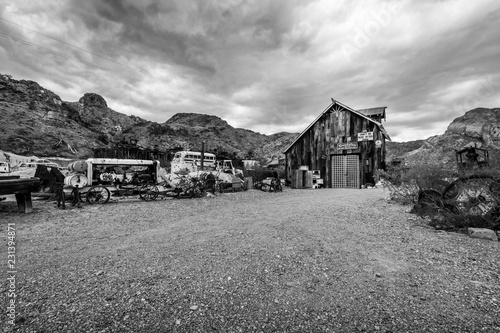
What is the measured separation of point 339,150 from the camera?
62.2 ft

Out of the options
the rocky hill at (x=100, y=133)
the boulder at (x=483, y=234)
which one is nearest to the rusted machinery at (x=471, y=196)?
the boulder at (x=483, y=234)

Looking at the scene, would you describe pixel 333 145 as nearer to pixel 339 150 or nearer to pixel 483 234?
pixel 339 150

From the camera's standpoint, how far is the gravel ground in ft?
6.91

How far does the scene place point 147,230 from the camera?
5.55m

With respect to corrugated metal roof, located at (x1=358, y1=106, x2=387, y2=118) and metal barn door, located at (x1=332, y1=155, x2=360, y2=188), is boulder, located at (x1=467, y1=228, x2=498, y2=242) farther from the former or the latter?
corrugated metal roof, located at (x1=358, y1=106, x2=387, y2=118)

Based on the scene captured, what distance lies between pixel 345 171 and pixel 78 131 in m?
35.4

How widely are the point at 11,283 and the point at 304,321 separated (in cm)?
356

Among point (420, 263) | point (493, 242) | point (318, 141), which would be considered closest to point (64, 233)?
point (420, 263)

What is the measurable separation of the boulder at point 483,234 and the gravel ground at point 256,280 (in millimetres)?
167

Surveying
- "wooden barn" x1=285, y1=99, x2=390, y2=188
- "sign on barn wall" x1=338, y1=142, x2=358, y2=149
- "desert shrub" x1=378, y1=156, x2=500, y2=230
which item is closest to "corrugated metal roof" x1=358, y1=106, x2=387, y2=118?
"wooden barn" x1=285, y1=99, x2=390, y2=188

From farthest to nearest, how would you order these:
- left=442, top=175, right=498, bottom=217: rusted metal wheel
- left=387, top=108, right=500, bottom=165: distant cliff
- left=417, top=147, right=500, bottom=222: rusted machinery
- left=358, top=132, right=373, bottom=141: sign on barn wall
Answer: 1. left=387, top=108, right=500, bottom=165: distant cliff
2. left=358, top=132, right=373, bottom=141: sign on barn wall
3. left=442, top=175, right=498, bottom=217: rusted metal wheel
4. left=417, top=147, right=500, bottom=222: rusted machinery

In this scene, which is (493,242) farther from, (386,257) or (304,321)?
(304,321)

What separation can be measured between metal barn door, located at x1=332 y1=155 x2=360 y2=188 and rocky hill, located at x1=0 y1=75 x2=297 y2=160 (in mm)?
18168

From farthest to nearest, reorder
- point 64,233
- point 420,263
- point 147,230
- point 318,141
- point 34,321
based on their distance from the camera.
A: point 318,141 → point 147,230 → point 64,233 → point 420,263 → point 34,321
